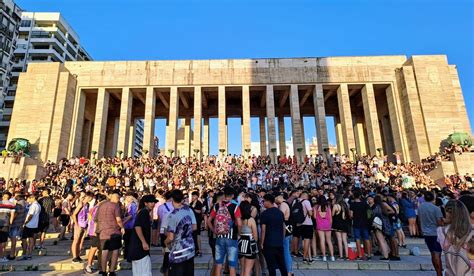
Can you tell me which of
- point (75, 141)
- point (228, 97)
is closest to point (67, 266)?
point (75, 141)

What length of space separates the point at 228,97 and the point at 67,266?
28781 mm

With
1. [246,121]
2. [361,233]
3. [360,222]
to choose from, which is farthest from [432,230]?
[246,121]

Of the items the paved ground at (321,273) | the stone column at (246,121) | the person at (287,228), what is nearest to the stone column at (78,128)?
the stone column at (246,121)

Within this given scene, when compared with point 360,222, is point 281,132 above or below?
above

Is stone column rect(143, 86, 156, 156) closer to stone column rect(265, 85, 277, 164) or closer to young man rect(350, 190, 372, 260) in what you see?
stone column rect(265, 85, 277, 164)

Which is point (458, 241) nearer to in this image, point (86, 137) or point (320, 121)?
point (320, 121)

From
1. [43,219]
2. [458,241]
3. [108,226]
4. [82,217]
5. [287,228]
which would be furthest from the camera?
[43,219]

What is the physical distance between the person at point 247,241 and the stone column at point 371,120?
24870mm

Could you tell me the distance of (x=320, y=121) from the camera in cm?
2811

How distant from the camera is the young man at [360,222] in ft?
23.2

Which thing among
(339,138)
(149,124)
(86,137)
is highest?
(86,137)

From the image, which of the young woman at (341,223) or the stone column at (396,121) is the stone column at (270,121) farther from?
the young woman at (341,223)

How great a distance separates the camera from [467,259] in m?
2.87

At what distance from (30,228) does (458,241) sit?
909 cm
